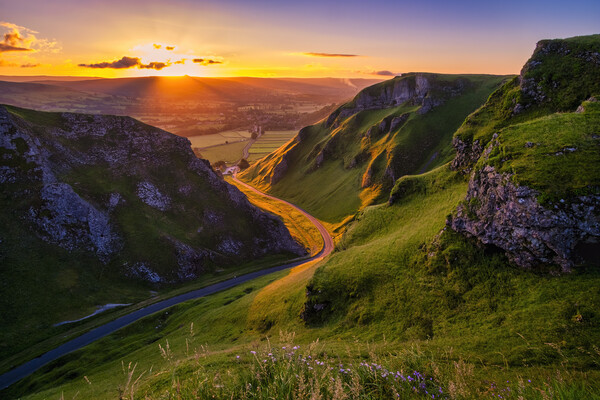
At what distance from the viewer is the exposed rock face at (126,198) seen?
85.5 meters

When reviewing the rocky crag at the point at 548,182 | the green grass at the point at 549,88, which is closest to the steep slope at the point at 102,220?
the green grass at the point at 549,88

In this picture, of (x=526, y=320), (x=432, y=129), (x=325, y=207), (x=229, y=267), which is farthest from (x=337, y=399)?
(x=432, y=129)

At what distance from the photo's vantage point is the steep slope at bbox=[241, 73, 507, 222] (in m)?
139

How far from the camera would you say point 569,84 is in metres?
52.9

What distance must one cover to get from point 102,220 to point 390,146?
13013cm

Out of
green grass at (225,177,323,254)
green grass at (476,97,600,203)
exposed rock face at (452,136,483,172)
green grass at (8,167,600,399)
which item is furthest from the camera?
green grass at (225,177,323,254)

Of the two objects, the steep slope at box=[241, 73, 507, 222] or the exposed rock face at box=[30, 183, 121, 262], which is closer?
the exposed rock face at box=[30, 183, 121, 262]

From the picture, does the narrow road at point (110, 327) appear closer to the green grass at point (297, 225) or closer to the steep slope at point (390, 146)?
the green grass at point (297, 225)

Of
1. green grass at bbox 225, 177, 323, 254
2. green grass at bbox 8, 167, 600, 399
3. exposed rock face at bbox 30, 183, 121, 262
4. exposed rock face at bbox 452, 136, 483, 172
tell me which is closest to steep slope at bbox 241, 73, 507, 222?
green grass at bbox 225, 177, 323, 254

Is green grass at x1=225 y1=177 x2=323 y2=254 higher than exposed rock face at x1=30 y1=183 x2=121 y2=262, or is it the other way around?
exposed rock face at x1=30 y1=183 x2=121 y2=262

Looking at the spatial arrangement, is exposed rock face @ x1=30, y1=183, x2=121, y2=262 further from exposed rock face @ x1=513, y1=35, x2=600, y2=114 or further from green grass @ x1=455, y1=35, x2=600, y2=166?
exposed rock face @ x1=513, y1=35, x2=600, y2=114

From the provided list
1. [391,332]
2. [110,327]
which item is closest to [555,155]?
[391,332]

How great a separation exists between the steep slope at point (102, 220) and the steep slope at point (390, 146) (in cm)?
4801

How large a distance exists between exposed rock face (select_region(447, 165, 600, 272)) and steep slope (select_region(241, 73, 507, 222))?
88.8m
